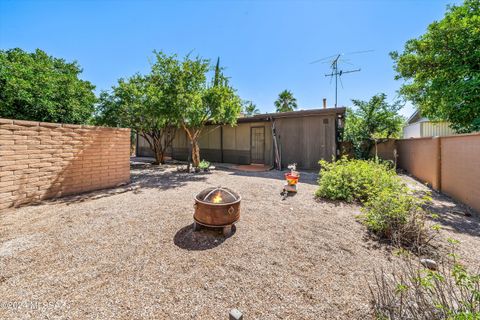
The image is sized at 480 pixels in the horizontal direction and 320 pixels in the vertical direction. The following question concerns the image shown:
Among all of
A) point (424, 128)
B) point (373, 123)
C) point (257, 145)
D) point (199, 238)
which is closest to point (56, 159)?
point (199, 238)

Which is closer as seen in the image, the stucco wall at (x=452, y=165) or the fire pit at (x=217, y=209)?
the fire pit at (x=217, y=209)

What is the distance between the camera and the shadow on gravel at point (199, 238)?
287 cm

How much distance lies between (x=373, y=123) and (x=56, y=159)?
14.2 meters

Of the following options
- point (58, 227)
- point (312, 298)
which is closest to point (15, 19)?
point (58, 227)

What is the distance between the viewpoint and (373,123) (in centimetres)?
1144

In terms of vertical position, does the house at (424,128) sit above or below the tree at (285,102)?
below

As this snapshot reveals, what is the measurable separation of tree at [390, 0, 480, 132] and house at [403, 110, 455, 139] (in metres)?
4.13

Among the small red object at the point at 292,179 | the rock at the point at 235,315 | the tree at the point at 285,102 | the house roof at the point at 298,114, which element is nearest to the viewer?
Result: the rock at the point at 235,315

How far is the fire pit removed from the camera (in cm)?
304

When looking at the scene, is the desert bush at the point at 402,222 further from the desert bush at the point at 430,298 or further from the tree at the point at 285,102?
the tree at the point at 285,102

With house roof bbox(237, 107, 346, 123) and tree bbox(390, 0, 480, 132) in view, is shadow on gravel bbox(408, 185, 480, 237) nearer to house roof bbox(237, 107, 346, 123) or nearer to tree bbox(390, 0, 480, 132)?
tree bbox(390, 0, 480, 132)

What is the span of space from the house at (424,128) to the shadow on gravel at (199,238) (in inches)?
493

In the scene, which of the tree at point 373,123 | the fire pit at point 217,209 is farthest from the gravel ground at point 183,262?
the tree at point 373,123

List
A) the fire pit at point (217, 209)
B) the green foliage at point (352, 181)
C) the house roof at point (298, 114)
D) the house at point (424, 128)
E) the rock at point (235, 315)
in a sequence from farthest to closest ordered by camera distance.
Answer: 1. the house at point (424, 128)
2. the house roof at point (298, 114)
3. the green foliage at point (352, 181)
4. the fire pit at point (217, 209)
5. the rock at point (235, 315)
